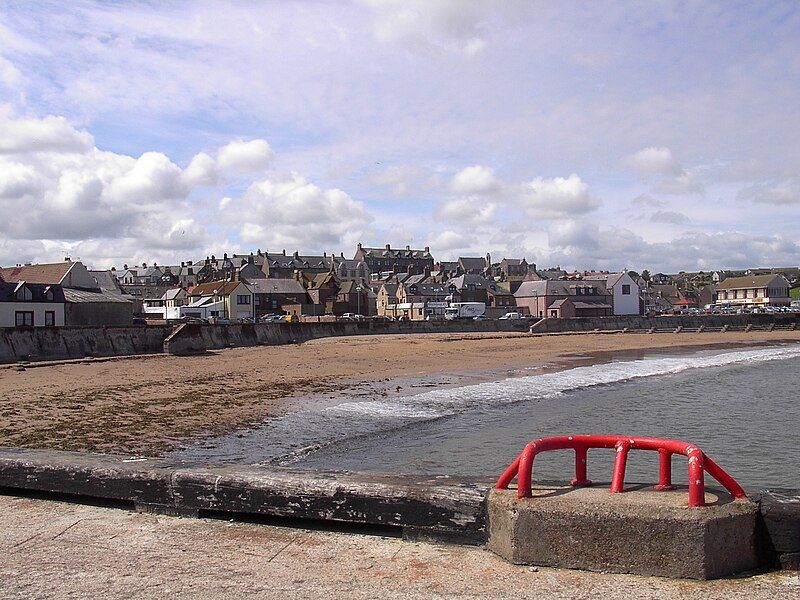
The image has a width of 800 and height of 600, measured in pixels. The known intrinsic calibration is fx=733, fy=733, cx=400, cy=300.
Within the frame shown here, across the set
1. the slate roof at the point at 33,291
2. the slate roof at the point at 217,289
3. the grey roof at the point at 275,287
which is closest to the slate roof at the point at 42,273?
the slate roof at the point at 33,291

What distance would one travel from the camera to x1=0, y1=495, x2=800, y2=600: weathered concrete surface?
4.49 m

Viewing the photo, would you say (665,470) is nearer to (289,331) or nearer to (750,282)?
(289,331)

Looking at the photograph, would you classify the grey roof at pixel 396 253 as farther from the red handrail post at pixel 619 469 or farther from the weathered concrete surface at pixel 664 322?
the red handrail post at pixel 619 469

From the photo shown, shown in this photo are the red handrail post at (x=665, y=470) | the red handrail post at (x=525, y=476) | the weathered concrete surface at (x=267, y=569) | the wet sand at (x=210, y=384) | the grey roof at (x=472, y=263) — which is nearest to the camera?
the weathered concrete surface at (x=267, y=569)

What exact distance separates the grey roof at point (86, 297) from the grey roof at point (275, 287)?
40316 mm

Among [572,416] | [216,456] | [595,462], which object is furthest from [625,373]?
[216,456]

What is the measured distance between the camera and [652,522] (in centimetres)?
457

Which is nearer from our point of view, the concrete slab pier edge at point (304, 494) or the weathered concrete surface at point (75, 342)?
the concrete slab pier edge at point (304, 494)

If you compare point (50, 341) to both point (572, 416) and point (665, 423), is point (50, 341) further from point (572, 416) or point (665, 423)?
point (665, 423)

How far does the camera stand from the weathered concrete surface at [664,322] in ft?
266

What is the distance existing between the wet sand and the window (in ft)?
42.0

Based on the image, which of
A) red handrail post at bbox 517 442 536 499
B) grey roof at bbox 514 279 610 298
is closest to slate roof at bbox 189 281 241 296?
grey roof at bbox 514 279 610 298

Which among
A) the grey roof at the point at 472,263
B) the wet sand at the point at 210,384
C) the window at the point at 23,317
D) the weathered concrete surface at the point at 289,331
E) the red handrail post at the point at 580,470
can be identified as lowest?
the wet sand at the point at 210,384

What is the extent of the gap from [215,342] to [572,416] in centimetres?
3059
